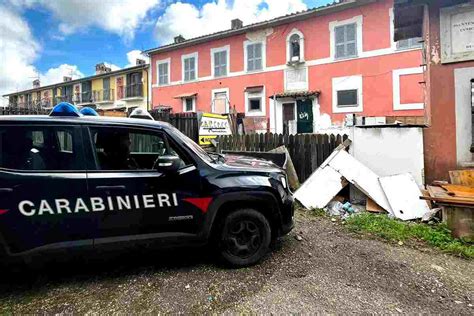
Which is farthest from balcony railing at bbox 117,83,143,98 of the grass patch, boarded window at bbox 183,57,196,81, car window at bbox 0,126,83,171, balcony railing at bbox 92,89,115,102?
car window at bbox 0,126,83,171

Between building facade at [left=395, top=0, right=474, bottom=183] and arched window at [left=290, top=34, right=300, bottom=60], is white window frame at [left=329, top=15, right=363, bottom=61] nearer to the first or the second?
arched window at [left=290, top=34, right=300, bottom=60]

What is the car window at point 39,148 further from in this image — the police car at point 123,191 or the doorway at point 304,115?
the doorway at point 304,115

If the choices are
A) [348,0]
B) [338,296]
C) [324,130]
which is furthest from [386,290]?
[348,0]

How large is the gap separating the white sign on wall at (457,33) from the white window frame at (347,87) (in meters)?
10.6

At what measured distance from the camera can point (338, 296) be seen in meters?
3.00

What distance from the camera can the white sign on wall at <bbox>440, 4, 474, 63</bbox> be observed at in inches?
227

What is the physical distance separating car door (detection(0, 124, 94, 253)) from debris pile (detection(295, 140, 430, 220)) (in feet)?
14.1

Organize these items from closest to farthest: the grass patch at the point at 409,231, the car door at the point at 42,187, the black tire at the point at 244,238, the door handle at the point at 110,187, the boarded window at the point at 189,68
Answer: the car door at the point at 42,187, the door handle at the point at 110,187, the black tire at the point at 244,238, the grass patch at the point at 409,231, the boarded window at the point at 189,68

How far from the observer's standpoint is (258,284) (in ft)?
10.6

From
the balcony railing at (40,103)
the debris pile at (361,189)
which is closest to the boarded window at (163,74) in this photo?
the debris pile at (361,189)

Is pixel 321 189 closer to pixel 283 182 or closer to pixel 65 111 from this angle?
pixel 283 182

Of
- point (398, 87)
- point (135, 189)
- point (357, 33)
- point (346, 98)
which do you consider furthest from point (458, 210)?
point (357, 33)

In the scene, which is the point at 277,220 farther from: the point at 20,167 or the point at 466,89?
the point at 466,89

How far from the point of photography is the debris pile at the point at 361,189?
5488mm
